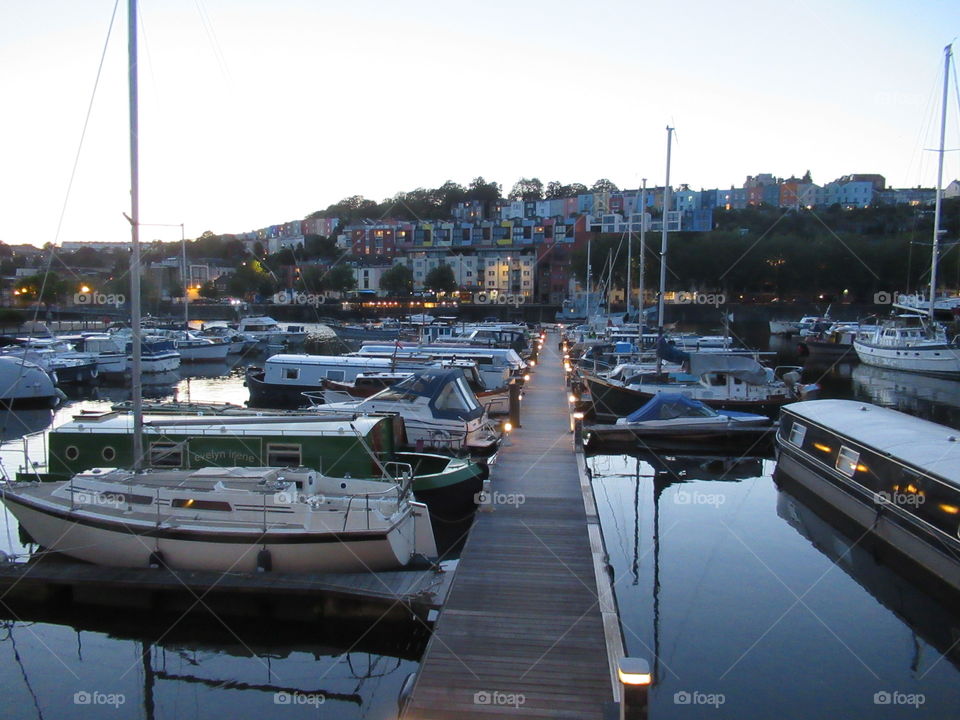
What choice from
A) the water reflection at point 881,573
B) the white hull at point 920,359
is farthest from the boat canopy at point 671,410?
the white hull at point 920,359

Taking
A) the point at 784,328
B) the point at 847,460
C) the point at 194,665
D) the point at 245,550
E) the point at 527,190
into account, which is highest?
the point at 527,190

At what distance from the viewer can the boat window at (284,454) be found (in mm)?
15508

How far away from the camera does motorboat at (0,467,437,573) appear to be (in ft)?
38.2

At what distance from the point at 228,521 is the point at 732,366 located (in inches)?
894

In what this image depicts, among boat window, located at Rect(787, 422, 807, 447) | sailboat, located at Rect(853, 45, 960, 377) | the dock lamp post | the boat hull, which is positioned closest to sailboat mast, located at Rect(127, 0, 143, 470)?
the boat hull

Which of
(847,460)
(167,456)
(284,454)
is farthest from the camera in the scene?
(847,460)

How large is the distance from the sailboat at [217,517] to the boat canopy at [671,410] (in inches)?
545

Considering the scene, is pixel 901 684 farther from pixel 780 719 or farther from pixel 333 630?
pixel 333 630

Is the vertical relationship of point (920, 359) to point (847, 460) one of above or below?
below

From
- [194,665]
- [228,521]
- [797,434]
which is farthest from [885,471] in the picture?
[194,665]

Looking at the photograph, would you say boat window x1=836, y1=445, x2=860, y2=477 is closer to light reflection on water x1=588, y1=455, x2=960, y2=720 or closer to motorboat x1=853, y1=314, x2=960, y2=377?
light reflection on water x1=588, y1=455, x2=960, y2=720

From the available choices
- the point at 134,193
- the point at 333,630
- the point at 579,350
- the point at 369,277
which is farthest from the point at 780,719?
the point at 369,277

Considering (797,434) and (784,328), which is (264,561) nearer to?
(797,434)

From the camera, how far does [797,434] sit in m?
20.2
